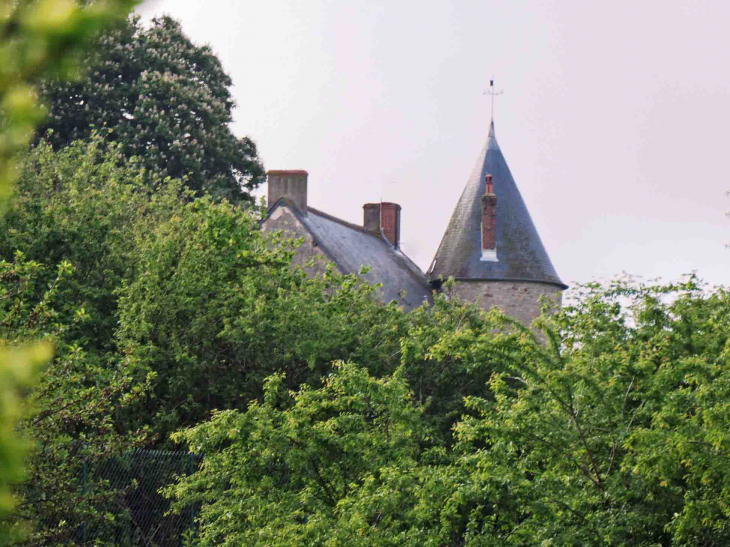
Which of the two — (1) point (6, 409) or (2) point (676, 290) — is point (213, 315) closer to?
(2) point (676, 290)

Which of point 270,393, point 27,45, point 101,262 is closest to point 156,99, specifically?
point 101,262

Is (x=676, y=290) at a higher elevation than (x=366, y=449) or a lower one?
higher

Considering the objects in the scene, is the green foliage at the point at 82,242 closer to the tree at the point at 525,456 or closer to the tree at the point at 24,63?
the tree at the point at 525,456

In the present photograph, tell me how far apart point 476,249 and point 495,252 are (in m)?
0.70

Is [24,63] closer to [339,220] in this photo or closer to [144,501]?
[144,501]

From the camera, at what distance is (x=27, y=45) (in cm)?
113

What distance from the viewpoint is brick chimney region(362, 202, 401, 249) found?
134ft

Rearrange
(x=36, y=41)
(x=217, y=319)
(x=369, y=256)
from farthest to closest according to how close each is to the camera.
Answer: (x=369, y=256) → (x=217, y=319) → (x=36, y=41)

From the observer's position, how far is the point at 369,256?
36.0 metres

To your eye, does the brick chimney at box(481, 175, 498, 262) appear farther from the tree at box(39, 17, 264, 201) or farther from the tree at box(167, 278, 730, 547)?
the tree at box(167, 278, 730, 547)

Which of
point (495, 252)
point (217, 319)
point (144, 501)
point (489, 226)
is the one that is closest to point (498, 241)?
point (495, 252)

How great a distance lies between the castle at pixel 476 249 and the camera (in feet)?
111

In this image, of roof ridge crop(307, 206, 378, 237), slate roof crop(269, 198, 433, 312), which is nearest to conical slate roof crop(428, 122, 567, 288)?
slate roof crop(269, 198, 433, 312)

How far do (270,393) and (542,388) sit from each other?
9.48ft
